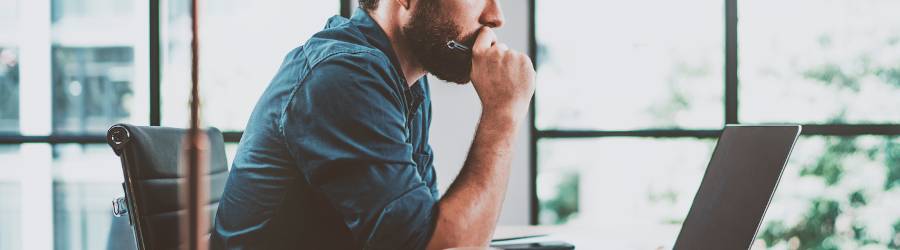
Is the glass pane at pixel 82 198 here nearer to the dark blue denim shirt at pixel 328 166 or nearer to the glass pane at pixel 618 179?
the glass pane at pixel 618 179

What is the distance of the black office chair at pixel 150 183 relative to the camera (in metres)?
1.20

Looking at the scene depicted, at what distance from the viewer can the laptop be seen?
1.01 metres

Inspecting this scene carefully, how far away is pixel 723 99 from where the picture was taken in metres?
3.08

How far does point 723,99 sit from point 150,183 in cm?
240

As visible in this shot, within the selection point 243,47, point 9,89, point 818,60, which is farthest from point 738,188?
point 9,89

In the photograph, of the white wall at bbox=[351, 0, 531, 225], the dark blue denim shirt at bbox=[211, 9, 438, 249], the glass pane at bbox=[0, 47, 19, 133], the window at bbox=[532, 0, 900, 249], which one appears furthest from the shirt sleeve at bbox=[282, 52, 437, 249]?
the glass pane at bbox=[0, 47, 19, 133]

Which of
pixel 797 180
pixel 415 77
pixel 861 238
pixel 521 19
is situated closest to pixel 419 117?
pixel 415 77

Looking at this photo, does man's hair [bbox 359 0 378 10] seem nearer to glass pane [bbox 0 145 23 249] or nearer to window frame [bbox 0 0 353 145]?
window frame [bbox 0 0 353 145]

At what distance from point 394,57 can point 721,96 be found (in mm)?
2139

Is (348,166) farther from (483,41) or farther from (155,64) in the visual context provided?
(155,64)

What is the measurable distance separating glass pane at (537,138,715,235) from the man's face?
5.86ft

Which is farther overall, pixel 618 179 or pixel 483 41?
pixel 618 179

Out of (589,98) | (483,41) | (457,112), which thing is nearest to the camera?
(483,41)

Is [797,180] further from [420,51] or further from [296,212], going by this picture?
[296,212]
